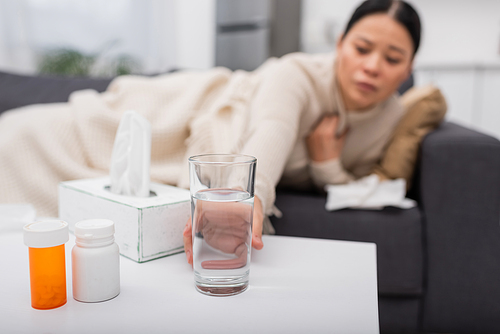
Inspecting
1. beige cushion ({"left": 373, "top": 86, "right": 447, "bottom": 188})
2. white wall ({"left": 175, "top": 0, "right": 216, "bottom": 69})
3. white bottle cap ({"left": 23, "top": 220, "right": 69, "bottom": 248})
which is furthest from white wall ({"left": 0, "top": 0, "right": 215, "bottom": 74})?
white bottle cap ({"left": 23, "top": 220, "right": 69, "bottom": 248})

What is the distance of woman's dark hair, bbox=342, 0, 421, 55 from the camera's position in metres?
1.05

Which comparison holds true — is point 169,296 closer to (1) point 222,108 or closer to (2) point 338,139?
(1) point 222,108

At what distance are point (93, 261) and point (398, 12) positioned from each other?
38.7 inches

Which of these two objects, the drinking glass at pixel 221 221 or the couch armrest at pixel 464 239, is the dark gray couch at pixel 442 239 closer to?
the couch armrest at pixel 464 239

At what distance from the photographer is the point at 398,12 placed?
1053mm

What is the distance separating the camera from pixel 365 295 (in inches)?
18.3

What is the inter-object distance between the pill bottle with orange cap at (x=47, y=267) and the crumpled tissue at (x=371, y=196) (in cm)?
74

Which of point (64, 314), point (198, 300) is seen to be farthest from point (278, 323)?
point (64, 314)

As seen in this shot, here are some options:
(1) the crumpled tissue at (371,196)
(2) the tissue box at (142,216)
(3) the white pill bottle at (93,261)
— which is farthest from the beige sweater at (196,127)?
(3) the white pill bottle at (93,261)

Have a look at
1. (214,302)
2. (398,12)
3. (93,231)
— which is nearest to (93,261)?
(93,231)

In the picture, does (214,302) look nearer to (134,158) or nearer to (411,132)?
(134,158)

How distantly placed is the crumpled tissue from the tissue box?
1.73 ft

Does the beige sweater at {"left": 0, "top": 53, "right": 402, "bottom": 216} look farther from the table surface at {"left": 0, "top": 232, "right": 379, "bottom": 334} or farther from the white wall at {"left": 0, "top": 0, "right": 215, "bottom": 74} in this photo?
the white wall at {"left": 0, "top": 0, "right": 215, "bottom": 74}

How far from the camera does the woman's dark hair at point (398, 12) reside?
1052mm
